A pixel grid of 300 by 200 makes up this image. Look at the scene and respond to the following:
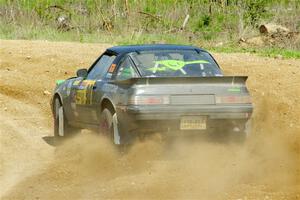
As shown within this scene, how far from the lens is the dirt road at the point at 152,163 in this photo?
8.51 meters

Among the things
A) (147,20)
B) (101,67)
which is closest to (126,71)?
(101,67)

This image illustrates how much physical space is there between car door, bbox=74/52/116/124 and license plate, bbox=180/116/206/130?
1490 millimetres

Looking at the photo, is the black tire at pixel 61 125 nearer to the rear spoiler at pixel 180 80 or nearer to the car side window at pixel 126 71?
the car side window at pixel 126 71

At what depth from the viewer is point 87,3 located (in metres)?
27.7

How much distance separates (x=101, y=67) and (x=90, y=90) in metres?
0.48

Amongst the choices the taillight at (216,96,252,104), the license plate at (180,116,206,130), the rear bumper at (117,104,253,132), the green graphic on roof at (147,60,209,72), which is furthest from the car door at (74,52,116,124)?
the taillight at (216,96,252,104)

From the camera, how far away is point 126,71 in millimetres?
10789

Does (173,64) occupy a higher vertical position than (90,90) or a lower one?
higher

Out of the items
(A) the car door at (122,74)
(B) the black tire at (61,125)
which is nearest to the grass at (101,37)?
(B) the black tire at (61,125)

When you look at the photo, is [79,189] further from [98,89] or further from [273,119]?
[273,119]

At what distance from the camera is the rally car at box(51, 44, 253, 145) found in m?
9.82

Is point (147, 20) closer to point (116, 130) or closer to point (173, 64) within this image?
point (173, 64)

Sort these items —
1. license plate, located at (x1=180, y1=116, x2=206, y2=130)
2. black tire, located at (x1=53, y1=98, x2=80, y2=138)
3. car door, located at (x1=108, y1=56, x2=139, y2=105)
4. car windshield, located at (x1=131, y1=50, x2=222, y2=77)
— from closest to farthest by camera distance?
license plate, located at (x1=180, y1=116, x2=206, y2=130)
car door, located at (x1=108, y1=56, x2=139, y2=105)
car windshield, located at (x1=131, y1=50, x2=222, y2=77)
black tire, located at (x1=53, y1=98, x2=80, y2=138)

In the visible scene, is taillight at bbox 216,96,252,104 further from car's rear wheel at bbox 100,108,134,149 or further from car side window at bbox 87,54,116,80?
car side window at bbox 87,54,116,80
